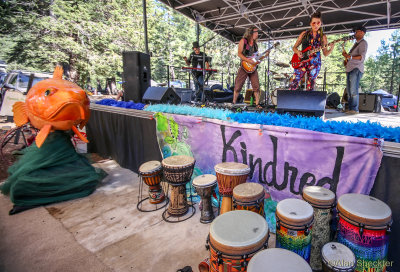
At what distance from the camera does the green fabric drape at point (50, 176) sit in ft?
9.11

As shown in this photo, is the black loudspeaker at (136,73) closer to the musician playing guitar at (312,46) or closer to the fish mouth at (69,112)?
the fish mouth at (69,112)

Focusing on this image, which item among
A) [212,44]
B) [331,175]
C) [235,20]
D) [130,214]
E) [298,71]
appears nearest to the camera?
[331,175]

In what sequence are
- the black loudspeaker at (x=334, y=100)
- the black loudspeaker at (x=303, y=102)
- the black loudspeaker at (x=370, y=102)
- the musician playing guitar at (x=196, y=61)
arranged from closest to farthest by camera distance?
1. the black loudspeaker at (x=303, y=102)
2. the black loudspeaker at (x=370, y=102)
3. the musician playing guitar at (x=196, y=61)
4. the black loudspeaker at (x=334, y=100)

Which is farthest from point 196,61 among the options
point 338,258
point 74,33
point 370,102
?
point 74,33

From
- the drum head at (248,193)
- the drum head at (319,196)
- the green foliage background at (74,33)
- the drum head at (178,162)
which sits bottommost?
the drum head at (248,193)

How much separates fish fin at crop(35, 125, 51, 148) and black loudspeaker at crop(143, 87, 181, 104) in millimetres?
2314

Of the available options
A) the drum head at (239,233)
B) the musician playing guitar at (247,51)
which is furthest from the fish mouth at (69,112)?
the musician playing guitar at (247,51)

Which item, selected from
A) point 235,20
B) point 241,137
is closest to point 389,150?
point 241,137

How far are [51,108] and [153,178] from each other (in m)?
1.73

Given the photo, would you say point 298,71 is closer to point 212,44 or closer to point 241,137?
point 241,137

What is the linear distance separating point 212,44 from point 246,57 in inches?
964

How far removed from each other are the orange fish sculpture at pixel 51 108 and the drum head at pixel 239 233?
2.69 m

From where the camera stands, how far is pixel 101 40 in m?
12.4

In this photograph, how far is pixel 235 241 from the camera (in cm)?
127
